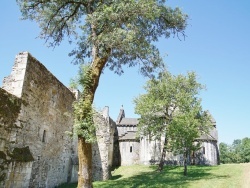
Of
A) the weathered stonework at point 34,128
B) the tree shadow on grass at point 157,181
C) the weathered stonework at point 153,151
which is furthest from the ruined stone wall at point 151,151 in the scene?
the weathered stonework at point 34,128

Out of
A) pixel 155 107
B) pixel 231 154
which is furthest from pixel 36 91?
pixel 231 154

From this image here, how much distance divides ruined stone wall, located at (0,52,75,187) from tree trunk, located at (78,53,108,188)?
1.71m

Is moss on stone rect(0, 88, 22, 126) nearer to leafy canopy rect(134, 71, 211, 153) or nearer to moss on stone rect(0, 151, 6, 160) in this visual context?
moss on stone rect(0, 151, 6, 160)

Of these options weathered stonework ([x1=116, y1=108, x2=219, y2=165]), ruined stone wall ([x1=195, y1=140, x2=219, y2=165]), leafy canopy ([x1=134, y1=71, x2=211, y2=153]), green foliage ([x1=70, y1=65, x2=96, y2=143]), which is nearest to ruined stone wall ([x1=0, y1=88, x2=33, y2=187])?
green foliage ([x1=70, y1=65, x2=96, y2=143])

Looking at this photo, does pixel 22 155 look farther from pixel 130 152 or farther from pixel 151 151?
pixel 130 152

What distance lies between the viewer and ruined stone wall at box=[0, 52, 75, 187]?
1356 centimetres

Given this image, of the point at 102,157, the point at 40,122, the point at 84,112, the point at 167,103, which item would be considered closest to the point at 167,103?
the point at 167,103

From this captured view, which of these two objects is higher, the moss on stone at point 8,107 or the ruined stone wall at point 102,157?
the moss on stone at point 8,107

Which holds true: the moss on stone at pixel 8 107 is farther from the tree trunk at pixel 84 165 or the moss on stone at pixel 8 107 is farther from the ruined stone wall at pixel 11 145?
the tree trunk at pixel 84 165

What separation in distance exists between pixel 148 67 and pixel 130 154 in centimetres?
2432

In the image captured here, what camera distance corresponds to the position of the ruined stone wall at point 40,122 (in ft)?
44.5

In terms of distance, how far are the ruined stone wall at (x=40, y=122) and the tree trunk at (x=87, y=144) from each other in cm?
171

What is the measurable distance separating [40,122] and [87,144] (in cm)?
559

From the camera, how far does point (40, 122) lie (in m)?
15.7
